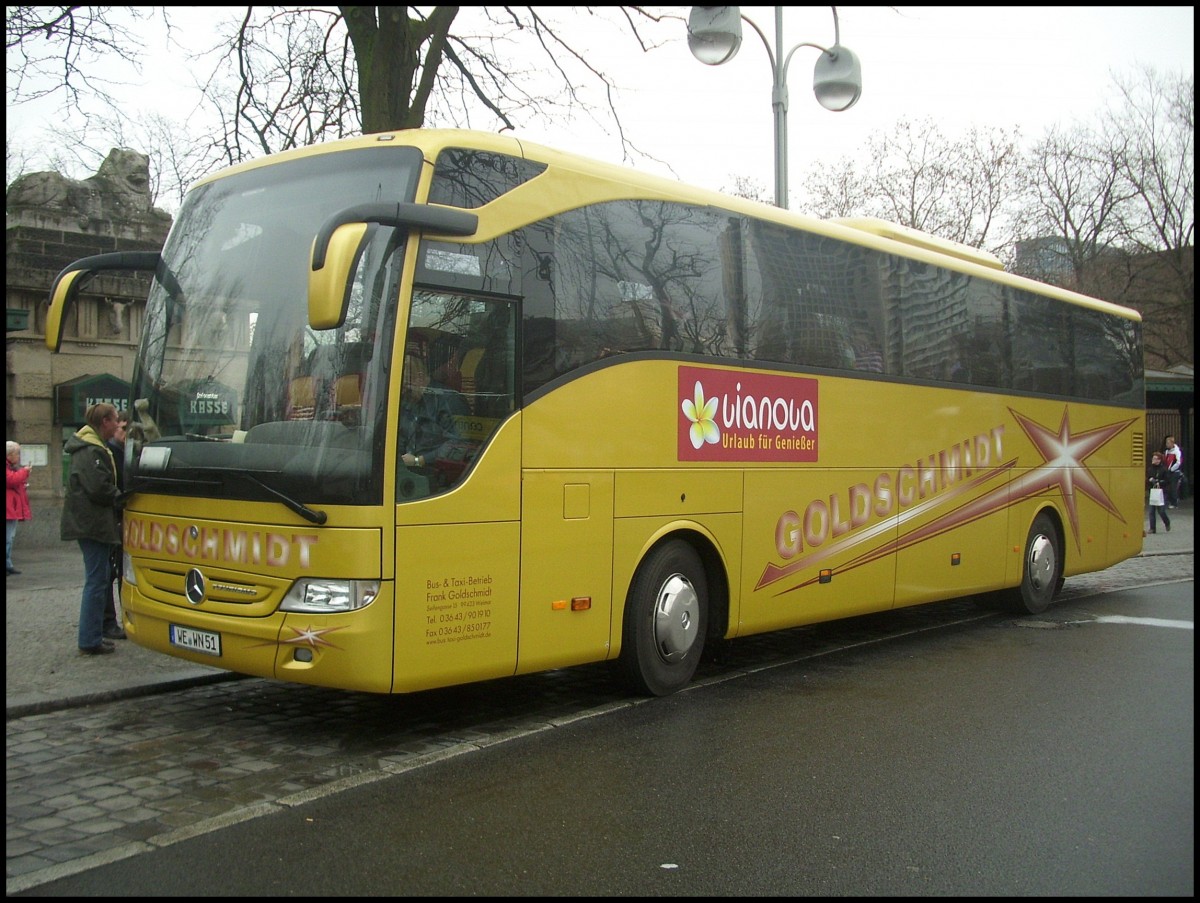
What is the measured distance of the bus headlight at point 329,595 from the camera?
6.21 metres

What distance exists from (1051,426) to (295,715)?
938 cm

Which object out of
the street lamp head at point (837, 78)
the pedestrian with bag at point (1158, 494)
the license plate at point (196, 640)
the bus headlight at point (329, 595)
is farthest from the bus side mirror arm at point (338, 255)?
the pedestrian with bag at point (1158, 494)

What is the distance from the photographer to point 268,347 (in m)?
6.57

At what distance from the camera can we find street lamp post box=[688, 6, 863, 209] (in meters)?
12.7

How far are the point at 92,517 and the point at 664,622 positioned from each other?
14.7ft

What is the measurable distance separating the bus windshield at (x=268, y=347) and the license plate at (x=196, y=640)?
84 centimetres

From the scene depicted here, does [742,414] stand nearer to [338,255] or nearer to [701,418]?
[701,418]

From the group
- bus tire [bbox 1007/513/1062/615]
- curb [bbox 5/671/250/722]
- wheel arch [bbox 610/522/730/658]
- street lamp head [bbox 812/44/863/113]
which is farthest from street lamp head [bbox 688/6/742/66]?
curb [bbox 5/671/250/722]

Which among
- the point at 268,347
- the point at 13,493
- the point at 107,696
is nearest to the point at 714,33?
the point at 268,347

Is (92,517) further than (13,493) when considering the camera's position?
No

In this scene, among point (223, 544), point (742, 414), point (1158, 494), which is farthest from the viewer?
point (1158, 494)

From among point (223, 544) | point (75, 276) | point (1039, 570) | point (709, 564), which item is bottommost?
point (1039, 570)

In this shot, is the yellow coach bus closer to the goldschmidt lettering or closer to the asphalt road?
the goldschmidt lettering

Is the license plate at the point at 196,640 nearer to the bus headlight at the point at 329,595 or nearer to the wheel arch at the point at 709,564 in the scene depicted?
the bus headlight at the point at 329,595
